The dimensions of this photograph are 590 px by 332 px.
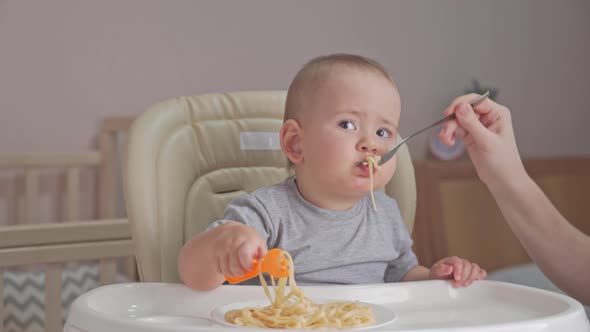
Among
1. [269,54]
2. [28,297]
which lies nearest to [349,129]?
[28,297]

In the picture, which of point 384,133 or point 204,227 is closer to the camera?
point 384,133

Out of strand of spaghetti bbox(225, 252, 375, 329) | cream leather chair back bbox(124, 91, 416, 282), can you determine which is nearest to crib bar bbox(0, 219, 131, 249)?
cream leather chair back bbox(124, 91, 416, 282)

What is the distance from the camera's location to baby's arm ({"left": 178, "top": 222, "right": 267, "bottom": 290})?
77 centimetres

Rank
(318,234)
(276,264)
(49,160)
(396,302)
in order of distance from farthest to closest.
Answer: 1. (49,160)
2. (318,234)
3. (396,302)
4. (276,264)

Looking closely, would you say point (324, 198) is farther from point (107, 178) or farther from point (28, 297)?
point (107, 178)

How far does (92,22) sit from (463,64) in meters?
1.40

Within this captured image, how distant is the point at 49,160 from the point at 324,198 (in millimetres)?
1494

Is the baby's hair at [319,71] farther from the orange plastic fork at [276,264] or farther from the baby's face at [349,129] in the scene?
the orange plastic fork at [276,264]

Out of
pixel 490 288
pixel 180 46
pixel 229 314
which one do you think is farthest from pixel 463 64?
pixel 229 314

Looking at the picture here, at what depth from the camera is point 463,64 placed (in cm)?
303

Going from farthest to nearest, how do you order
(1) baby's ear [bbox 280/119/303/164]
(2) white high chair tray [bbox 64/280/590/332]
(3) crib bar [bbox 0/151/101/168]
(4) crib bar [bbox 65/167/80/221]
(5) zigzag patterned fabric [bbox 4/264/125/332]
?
(4) crib bar [bbox 65/167/80/221], (3) crib bar [bbox 0/151/101/168], (5) zigzag patterned fabric [bbox 4/264/125/332], (1) baby's ear [bbox 280/119/303/164], (2) white high chair tray [bbox 64/280/590/332]

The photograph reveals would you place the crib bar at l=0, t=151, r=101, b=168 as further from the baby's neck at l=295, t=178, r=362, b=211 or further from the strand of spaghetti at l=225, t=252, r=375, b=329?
the strand of spaghetti at l=225, t=252, r=375, b=329

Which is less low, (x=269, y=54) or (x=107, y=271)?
(x=269, y=54)

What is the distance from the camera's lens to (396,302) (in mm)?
957
